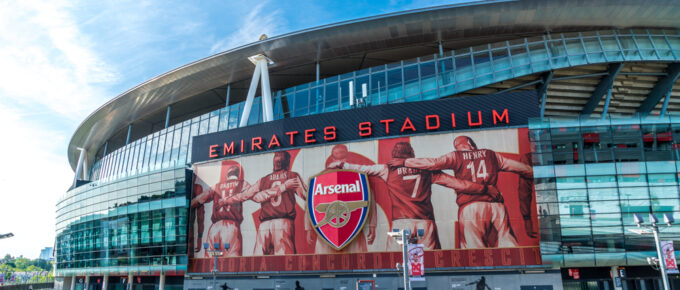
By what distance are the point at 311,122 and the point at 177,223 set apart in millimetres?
14865

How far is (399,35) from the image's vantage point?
38.8 metres

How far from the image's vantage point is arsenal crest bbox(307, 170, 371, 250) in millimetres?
32312

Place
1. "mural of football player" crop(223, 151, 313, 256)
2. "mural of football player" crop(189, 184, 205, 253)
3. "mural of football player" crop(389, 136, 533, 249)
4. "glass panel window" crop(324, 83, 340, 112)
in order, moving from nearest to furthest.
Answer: "mural of football player" crop(389, 136, 533, 249), "mural of football player" crop(223, 151, 313, 256), "mural of football player" crop(189, 184, 205, 253), "glass panel window" crop(324, 83, 340, 112)

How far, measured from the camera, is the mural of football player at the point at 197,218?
38281 mm

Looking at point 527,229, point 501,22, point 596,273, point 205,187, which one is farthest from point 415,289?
point 501,22

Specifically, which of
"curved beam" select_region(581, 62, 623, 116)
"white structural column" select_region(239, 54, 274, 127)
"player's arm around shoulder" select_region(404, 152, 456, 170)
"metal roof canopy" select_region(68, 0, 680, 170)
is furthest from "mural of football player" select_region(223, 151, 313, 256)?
"curved beam" select_region(581, 62, 623, 116)

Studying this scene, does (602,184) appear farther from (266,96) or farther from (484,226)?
(266,96)

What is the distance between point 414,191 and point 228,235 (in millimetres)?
15423

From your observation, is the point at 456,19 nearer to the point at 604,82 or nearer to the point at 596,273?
the point at 604,82

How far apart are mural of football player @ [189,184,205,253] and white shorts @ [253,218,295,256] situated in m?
5.76

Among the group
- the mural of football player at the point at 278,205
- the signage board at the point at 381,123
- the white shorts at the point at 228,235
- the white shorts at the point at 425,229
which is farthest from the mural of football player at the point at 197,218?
the white shorts at the point at 425,229

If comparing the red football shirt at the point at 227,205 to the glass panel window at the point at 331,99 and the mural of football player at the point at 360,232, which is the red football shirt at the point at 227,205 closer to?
the mural of football player at the point at 360,232

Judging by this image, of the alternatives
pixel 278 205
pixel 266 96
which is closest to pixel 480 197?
pixel 278 205

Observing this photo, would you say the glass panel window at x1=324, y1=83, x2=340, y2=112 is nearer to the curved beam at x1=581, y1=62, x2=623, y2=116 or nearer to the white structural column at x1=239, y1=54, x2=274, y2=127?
the white structural column at x1=239, y1=54, x2=274, y2=127
